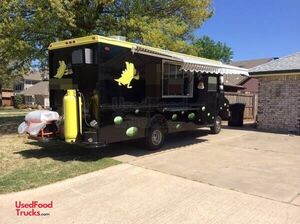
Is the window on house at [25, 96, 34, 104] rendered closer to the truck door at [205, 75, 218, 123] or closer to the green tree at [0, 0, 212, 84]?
the green tree at [0, 0, 212, 84]

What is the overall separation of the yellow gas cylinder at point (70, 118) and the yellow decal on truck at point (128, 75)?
4.00 feet

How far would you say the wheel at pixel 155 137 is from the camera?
33.7 feet

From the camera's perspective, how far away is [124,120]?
30.0ft

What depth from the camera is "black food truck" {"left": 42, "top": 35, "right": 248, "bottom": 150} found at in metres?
8.58

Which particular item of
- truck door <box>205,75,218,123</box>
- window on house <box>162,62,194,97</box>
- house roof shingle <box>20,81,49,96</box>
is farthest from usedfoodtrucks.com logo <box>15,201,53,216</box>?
house roof shingle <box>20,81,49,96</box>

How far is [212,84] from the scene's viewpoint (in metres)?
13.2

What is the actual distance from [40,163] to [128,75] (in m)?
3.11

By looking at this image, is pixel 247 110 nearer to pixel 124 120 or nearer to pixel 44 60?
pixel 44 60

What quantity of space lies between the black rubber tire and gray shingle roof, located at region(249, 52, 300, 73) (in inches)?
278

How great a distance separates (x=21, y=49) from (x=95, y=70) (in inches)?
267

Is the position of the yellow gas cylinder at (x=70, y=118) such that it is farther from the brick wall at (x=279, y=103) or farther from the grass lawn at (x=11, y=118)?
the brick wall at (x=279, y=103)

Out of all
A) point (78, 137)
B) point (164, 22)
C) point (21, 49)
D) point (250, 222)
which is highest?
point (164, 22)

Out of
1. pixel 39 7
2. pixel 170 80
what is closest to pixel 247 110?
pixel 170 80

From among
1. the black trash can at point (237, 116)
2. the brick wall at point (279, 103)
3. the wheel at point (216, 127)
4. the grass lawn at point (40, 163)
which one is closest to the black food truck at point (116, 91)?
the grass lawn at point (40, 163)
